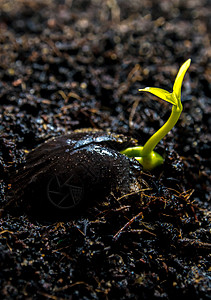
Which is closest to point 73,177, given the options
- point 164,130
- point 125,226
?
point 125,226

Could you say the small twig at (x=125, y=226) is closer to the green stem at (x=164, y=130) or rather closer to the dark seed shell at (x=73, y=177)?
the dark seed shell at (x=73, y=177)

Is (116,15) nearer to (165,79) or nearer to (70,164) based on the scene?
(165,79)

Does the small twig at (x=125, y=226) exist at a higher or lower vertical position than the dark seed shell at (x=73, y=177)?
lower

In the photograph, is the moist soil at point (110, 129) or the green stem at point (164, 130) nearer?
the moist soil at point (110, 129)

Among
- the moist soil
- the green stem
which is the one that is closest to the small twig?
the moist soil

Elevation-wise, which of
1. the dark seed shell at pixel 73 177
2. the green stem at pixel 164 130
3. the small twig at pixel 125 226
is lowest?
the small twig at pixel 125 226

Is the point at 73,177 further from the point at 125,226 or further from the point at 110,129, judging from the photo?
the point at 110,129


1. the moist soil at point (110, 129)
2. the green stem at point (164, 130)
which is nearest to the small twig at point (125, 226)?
the moist soil at point (110, 129)

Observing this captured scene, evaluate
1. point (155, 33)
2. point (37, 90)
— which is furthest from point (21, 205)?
point (155, 33)

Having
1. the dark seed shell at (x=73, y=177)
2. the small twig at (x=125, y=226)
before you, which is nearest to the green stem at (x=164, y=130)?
the dark seed shell at (x=73, y=177)
